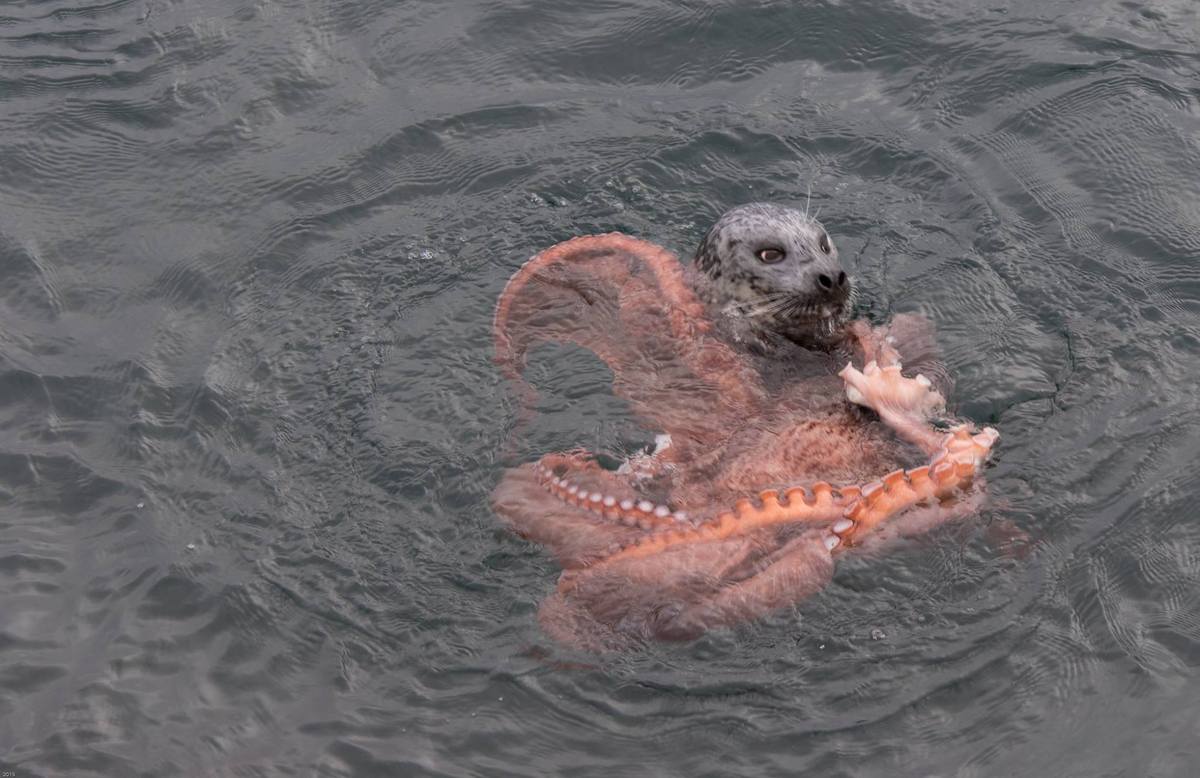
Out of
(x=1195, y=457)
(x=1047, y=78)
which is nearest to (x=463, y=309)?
(x=1195, y=457)

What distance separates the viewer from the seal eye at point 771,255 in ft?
29.8

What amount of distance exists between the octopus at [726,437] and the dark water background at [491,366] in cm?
20

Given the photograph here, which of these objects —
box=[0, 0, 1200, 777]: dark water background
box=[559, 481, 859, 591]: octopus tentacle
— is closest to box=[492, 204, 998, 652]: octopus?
box=[559, 481, 859, 591]: octopus tentacle

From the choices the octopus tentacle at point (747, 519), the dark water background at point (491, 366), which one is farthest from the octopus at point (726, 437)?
the dark water background at point (491, 366)

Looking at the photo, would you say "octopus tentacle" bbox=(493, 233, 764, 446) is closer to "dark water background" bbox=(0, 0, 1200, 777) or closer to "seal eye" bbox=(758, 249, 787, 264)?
"dark water background" bbox=(0, 0, 1200, 777)

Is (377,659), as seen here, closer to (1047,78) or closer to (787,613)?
(787,613)

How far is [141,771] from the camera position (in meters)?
6.67

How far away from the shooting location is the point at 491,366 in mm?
8992

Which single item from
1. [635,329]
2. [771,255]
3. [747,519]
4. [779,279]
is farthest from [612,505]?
[771,255]

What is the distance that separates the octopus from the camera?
7055 millimetres

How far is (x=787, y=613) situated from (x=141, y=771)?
325cm

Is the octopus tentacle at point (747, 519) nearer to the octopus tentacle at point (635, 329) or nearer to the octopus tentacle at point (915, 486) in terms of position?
the octopus tentacle at point (915, 486)

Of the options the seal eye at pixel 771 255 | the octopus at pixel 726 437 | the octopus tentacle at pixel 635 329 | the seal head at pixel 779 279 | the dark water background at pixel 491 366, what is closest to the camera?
the dark water background at pixel 491 366

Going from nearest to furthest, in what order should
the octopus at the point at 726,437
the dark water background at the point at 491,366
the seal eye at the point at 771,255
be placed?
the dark water background at the point at 491,366 < the octopus at the point at 726,437 < the seal eye at the point at 771,255
